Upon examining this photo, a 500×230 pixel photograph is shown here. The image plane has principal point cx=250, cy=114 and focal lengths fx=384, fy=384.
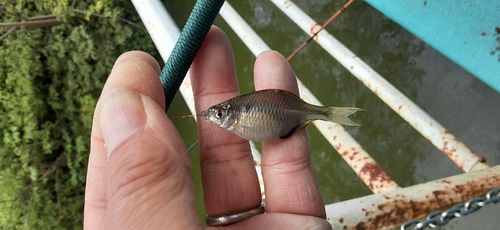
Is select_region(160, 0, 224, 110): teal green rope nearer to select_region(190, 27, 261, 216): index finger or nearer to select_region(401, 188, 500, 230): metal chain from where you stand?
select_region(190, 27, 261, 216): index finger

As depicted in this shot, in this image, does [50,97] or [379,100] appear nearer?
[379,100]

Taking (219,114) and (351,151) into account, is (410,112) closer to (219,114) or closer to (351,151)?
(351,151)

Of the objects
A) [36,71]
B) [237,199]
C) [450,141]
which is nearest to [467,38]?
[450,141]

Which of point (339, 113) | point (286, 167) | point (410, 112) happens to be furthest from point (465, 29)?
point (286, 167)

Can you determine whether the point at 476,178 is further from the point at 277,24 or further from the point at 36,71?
the point at 36,71

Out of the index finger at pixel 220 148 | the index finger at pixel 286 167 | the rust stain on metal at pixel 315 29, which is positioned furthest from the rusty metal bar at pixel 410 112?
the index finger at pixel 220 148

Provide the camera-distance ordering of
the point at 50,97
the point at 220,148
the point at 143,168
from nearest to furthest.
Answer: the point at 143,168
the point at 220,148
the point at 50,97
